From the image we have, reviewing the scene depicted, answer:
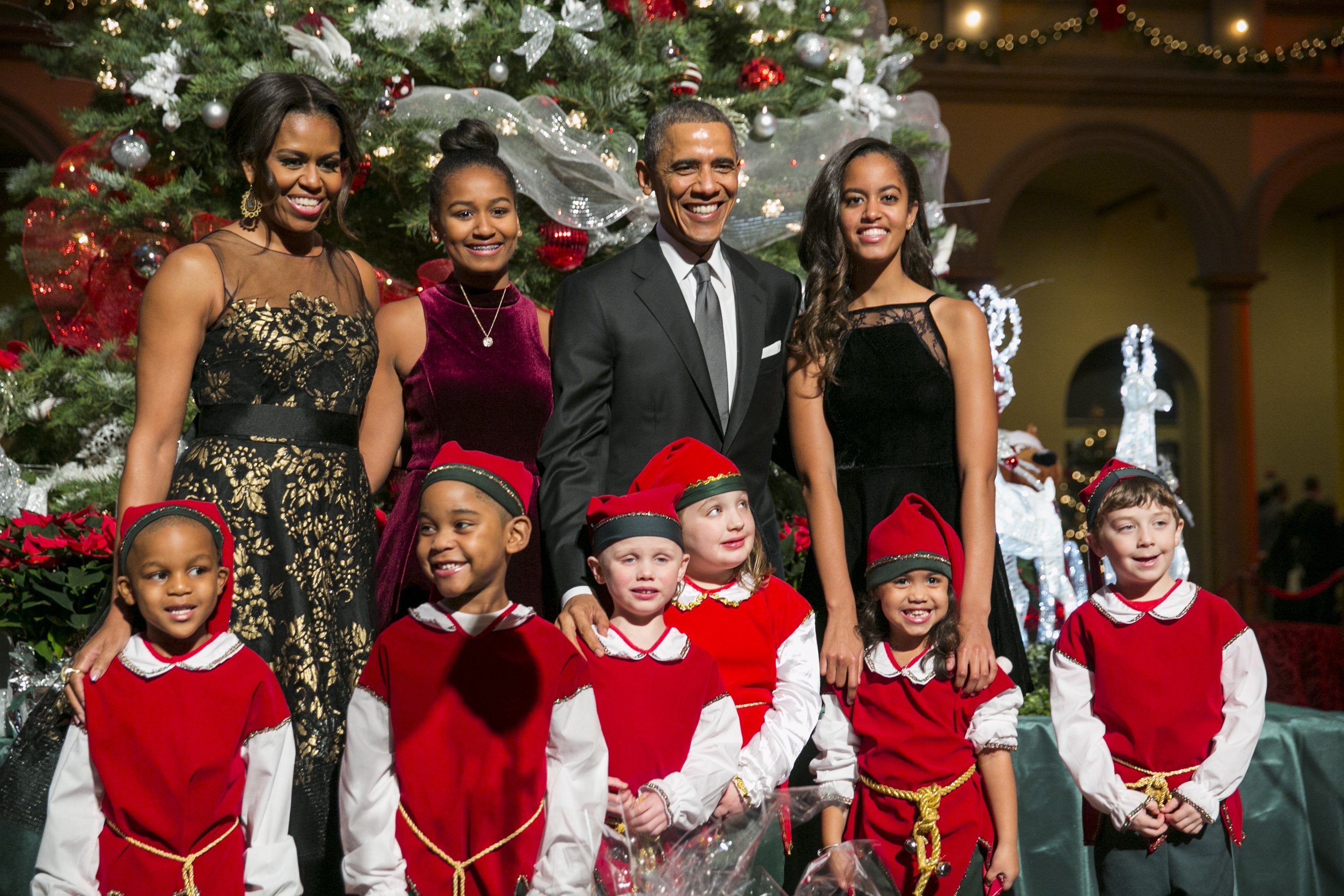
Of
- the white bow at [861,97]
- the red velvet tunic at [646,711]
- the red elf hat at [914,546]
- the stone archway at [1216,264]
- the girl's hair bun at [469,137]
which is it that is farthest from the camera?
the stone archway at [1216,264]

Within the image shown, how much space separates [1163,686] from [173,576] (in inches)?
81.7

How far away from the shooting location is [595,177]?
4.32m

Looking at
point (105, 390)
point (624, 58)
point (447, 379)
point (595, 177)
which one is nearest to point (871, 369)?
point (447, 379)

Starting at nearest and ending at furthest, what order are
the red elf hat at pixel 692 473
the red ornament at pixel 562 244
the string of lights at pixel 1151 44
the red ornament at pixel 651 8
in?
the red elf hat at pixel 692 473 → the red ornament at pixel 562 244 → the red ornament at pixel 651 8 → the string of lights at pixel 1151 44

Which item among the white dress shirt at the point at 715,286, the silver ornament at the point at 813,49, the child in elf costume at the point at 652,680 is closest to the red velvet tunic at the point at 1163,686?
the child in elf costume at the point at 652,680

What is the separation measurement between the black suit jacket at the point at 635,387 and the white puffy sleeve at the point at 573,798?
0.44m

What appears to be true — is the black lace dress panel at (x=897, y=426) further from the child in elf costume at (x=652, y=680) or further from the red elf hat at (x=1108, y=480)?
the child in elf costume at (x=652, y=680)

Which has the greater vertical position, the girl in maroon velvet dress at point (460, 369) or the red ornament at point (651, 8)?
the red ornament at point (651, 8)

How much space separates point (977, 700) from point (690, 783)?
0.69m

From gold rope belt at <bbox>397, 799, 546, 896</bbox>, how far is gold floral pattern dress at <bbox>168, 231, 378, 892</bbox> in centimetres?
45

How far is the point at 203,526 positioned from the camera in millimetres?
2186

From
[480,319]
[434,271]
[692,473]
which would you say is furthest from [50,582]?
[692,473]

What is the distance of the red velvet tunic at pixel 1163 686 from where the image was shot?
2.51 m

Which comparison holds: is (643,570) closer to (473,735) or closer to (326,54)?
(473,735)
